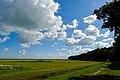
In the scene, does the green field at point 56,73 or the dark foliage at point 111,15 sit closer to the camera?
the green field at point 56,73

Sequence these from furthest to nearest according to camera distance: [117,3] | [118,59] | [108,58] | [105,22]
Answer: [108,58] → [118,59] → [105,22] → [117,3]

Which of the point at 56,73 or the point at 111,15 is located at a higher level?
the point at 111,15

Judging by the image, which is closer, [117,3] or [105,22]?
[117,3]

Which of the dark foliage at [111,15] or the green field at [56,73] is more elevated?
the dark foliage at [111,15]

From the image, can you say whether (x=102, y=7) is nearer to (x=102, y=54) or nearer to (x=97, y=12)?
(x=97, y=12)

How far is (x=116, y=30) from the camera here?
39.8 metres

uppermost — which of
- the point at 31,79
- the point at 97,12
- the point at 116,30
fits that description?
the point at 97,12

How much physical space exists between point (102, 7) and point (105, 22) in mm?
2244

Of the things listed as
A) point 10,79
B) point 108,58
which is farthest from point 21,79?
point 108,58

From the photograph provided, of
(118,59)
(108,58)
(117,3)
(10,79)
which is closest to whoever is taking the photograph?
(10,79)

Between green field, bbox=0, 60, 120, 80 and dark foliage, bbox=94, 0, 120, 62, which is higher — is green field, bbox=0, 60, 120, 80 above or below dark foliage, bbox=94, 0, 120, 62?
below

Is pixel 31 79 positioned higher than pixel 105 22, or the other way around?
pixel 105 22

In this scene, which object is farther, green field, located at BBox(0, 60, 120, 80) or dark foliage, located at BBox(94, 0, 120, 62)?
dark foliage, located at BBox(94, 0, 120, 62)

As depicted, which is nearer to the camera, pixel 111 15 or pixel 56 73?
pixel 111 15
